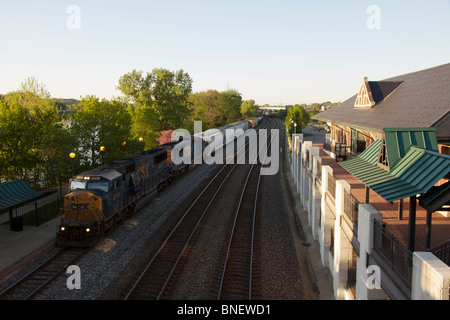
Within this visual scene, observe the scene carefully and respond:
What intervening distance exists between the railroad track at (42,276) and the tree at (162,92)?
42.4 meters

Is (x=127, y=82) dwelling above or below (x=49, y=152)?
above

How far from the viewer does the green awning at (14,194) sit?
1847cm

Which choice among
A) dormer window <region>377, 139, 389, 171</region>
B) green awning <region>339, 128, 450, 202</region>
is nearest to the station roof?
green awning <region>339, 128, 450, 202</region>

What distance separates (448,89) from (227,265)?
46.3 feet

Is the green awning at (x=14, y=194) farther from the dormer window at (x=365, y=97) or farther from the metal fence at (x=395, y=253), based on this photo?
the dormer window at (x=365, y=97)

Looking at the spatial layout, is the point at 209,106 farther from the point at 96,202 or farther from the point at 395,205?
the point at 395,205

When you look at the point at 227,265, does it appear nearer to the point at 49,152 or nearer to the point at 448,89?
the point at 448,89

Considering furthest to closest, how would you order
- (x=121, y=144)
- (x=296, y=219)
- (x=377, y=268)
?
(x=121, y=144) < (x=296, y=219) < (x=377, y=268)

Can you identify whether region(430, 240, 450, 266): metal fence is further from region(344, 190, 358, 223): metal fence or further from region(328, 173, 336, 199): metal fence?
region(328, 173, 336, 199): metal fence

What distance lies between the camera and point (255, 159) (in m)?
49.1

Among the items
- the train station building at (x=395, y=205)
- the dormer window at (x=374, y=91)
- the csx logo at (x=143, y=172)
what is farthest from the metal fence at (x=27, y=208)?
the dormer window at (x=374, y=91)

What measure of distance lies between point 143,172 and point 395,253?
64.5ft

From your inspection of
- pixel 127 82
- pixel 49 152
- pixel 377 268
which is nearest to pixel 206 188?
pixel 49 152

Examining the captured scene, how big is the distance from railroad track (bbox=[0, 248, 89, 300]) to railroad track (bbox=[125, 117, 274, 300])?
3827 millimetres
